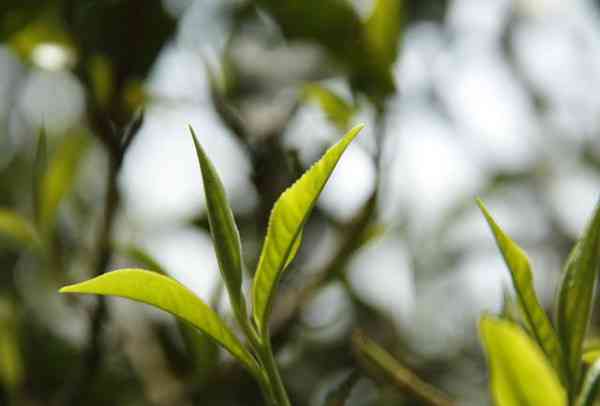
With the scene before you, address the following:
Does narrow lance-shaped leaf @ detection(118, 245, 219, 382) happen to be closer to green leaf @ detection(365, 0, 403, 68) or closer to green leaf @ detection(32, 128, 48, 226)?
green leaf @ detection(32, 128, 48, 226)

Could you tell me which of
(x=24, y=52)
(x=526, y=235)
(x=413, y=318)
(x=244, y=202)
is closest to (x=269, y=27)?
(x=244, y=202)

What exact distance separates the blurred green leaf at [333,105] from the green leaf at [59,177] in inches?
11.7

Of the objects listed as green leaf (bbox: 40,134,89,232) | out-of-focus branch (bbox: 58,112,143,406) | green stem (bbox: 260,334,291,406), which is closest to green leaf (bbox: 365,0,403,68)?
out-of-focus branch (bbox: 58,112,143,406)

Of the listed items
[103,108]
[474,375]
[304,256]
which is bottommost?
[474,375]

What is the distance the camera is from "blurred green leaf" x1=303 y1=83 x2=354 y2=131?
3.35 ft

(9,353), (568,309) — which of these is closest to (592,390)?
(568,309)

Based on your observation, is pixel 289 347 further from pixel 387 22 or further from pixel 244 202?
pixel 387 22

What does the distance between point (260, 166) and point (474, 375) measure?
22.2 inches

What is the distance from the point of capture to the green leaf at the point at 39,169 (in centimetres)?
84

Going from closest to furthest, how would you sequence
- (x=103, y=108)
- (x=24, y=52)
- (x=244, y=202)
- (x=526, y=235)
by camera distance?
(x=103, y=108) → (x=24, y=52) → (x=244, y=202) → (x=526, y=235)

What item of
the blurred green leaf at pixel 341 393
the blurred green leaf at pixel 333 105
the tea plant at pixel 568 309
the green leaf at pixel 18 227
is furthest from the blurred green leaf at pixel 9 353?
the tea plant at pixel 568 309

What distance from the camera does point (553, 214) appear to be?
5.93 ft

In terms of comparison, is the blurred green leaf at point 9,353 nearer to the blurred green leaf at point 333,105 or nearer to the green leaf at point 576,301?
the blurred green leaf at point 333,105

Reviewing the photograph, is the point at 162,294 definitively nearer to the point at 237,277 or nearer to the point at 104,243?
the point at 237,277
